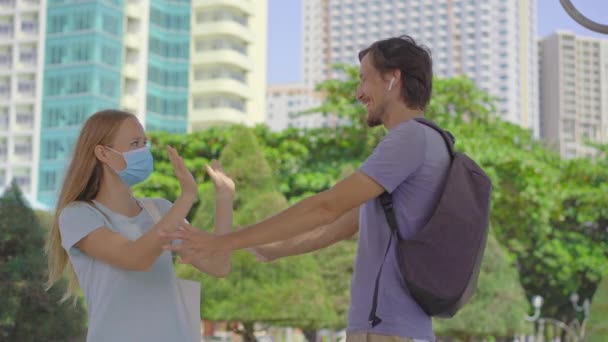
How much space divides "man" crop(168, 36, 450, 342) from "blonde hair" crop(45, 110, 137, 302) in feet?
1.49

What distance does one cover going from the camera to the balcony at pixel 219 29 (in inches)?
2231

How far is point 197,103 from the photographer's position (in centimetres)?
5675

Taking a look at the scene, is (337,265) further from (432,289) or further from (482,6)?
(482,6)

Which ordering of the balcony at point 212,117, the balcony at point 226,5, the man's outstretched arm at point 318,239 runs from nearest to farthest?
1. the man's outstretched arm at point 318,239
2. the balcony at point 212,117
3. the balcony at point 226,5

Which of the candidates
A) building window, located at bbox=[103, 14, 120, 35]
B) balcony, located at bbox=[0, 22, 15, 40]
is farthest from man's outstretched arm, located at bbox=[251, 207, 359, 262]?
balcony, located at bbox=[0, 22, 15, 40]

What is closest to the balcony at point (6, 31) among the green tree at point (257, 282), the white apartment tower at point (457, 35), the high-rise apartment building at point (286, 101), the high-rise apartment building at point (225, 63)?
the high-rise apartment building at point (225, 63)

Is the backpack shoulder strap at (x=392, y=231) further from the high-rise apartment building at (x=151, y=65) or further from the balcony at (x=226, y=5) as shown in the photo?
the balcony at (x=226, y=5)

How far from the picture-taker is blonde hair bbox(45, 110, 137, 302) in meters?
3.29

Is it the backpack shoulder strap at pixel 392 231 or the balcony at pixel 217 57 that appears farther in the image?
the balcony at pixel 217 57

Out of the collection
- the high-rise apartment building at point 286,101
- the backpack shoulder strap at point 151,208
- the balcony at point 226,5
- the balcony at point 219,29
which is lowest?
the backpack shoulder strap at point 151,208

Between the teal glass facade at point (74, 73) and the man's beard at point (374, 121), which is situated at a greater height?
the teal glass facade at point (74, 73)

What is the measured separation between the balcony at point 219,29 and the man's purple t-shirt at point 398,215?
54.3 meters

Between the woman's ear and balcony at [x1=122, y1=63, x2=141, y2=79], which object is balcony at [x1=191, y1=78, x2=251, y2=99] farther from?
the woman's ear

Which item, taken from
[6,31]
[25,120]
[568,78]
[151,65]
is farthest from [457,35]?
[25,120]
